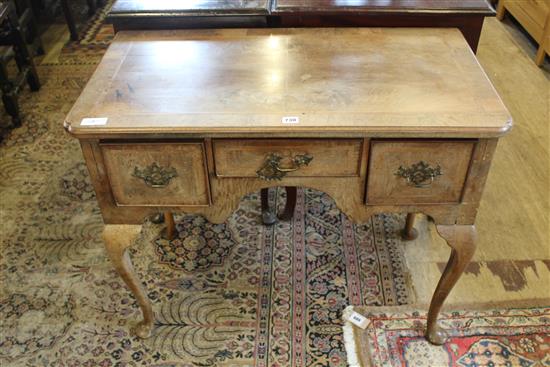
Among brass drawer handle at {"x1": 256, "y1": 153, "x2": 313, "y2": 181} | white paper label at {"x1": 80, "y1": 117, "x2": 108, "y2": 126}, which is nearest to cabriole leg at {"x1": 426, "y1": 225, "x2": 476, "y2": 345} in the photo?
brass drawer handle at {"x1": 256, "y1": 153, "x2": 313, "y2": 181}

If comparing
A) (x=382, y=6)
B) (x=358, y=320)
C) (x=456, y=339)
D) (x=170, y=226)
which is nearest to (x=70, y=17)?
(x=170, y=226)

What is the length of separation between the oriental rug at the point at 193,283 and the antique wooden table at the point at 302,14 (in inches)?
29.5

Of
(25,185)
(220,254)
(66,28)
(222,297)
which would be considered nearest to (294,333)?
(222,297)

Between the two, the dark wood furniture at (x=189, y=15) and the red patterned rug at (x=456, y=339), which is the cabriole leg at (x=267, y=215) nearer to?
the red patterned rug at (x=456, y=339)

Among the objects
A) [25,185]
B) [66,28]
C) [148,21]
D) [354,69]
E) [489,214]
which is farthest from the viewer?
[66,28]

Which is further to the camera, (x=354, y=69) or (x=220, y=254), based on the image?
(x=220, y=254)

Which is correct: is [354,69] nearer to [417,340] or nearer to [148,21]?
[148,21]

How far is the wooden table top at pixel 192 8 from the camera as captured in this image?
1427mm

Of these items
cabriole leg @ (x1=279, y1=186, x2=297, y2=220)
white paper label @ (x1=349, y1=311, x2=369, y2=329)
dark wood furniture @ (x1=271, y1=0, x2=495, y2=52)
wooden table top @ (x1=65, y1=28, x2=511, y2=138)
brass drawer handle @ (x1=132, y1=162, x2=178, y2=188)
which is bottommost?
white paper label @ (x1=349, y1=311, x2=369, y2=329)

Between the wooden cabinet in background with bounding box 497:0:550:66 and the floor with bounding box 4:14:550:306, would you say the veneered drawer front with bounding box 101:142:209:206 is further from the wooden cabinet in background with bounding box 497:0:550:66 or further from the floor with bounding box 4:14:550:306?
the wooden cabinet in background with bounding box 497:0:550:66

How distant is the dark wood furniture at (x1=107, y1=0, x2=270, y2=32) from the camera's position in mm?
1426

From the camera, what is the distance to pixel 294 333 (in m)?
1.56

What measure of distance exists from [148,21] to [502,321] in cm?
133

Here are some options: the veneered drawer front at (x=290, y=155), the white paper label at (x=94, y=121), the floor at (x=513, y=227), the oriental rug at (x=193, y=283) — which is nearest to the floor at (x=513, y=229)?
the floor at (x=513, y=227)
